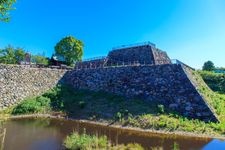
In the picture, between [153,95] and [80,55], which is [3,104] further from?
[80,55]

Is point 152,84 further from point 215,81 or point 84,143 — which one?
point 215,81

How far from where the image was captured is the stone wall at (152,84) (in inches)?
1385

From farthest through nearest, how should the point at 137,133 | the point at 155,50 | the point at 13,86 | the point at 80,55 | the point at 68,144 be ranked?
the point at 80,55
the point at 155,50
the point at 13,86
the point at 137,133
the point at 68,144

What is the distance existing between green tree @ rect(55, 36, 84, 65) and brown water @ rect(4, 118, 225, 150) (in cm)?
4845

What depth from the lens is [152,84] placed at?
135 feet

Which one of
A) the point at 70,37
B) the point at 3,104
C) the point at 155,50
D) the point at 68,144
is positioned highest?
the point at 70,37

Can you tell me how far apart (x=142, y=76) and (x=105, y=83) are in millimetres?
6924

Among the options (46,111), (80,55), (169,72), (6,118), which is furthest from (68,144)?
(80,55)

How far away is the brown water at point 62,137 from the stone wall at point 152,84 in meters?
8.32

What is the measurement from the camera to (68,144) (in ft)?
65.9

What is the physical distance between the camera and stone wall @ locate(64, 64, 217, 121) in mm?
35188

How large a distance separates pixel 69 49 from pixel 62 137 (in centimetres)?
5759

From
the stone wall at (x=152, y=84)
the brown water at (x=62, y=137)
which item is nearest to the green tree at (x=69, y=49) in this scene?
the stone wall at (x=152, y=84)

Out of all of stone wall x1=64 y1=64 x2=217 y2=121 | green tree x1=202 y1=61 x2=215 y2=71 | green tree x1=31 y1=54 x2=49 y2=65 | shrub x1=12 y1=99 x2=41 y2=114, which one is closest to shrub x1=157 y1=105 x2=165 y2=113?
stone wall x1=64 y1=64 x2=217 y2=121
